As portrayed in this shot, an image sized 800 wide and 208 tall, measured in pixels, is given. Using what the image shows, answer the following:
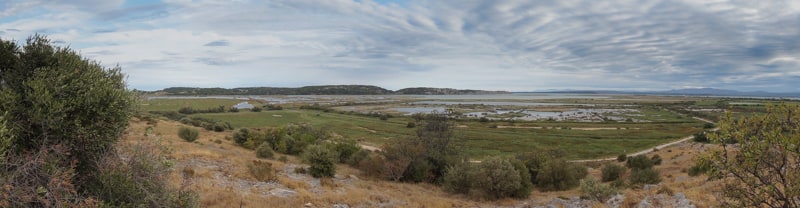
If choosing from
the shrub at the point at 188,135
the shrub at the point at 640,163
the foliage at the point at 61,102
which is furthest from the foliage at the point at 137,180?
the shrub at the point at 640,163

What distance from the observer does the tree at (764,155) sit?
24.3 ft

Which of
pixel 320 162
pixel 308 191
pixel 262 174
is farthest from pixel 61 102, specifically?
pixel 320 162

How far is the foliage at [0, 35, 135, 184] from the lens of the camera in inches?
269

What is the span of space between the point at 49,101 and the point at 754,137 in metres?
13.3

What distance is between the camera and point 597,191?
2003cm

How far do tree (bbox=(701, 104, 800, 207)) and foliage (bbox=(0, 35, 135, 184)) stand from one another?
12.8 meters

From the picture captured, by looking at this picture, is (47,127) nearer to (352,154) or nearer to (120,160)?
(120,160)

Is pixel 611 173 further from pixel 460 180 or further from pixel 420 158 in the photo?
pixel 420 158

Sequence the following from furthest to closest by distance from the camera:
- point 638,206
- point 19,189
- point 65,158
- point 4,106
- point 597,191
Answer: point 597,191
point 638,206
point 65,158
point 4,106
point 19,189

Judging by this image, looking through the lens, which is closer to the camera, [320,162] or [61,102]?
[61,102]

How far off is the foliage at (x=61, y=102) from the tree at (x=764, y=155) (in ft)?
41.9

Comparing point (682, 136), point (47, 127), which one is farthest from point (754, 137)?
point (682, 136)

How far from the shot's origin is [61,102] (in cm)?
710

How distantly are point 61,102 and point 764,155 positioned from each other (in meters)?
13.8
